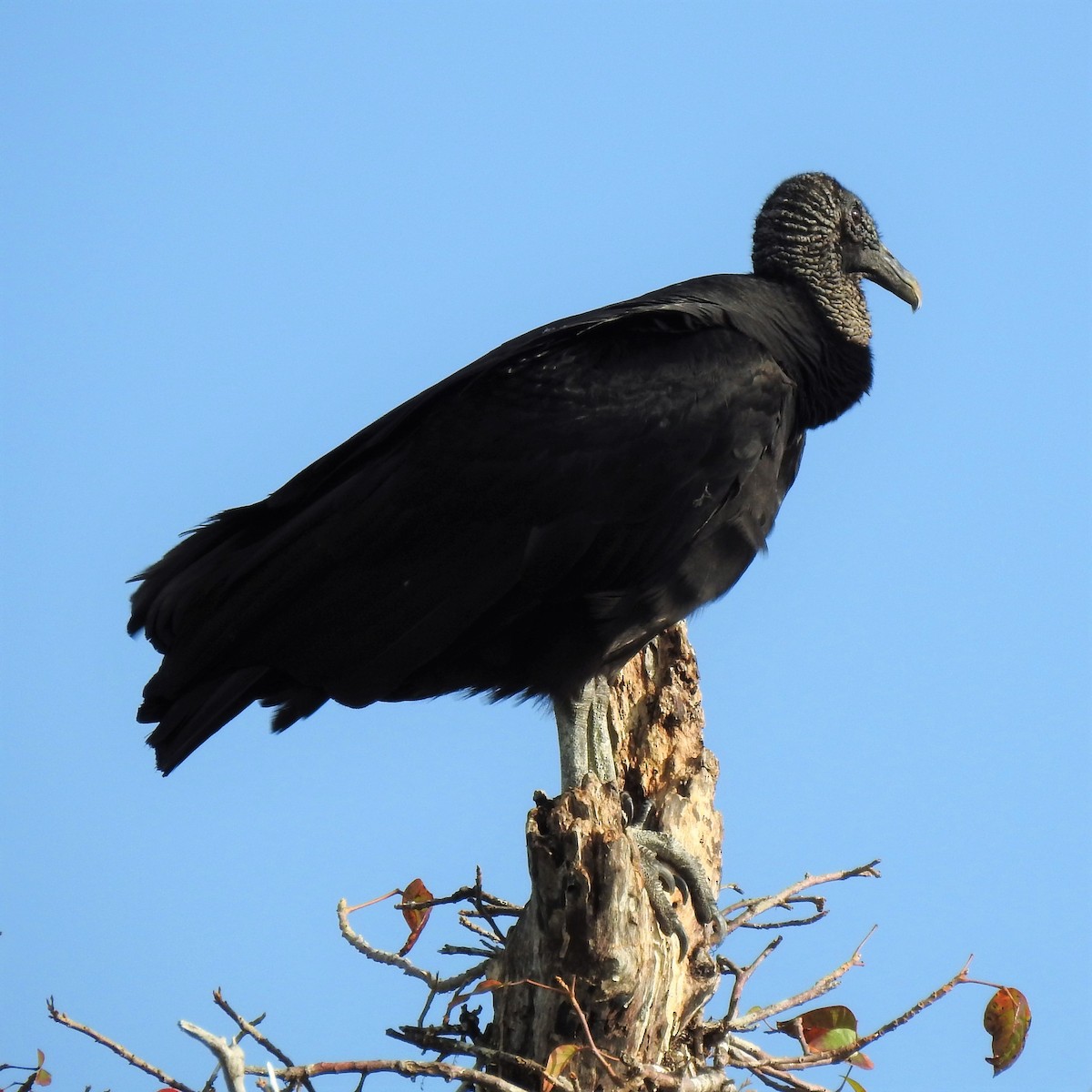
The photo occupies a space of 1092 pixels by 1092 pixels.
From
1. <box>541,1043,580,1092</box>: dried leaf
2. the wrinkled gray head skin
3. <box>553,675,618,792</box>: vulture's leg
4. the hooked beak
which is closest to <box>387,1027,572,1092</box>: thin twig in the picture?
<box>541,1043,580,1092</box>: dried leaf

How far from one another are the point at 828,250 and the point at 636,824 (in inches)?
81.5

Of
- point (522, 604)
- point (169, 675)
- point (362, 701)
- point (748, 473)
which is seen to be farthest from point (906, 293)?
point (169, 675)

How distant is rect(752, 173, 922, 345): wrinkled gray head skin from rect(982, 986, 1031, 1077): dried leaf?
7.07 feet

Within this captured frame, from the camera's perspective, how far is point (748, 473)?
407 centimetres

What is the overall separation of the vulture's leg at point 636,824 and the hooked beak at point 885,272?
1.79 m

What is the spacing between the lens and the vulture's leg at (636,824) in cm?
376

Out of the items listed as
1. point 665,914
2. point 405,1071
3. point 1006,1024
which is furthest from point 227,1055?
point 1006,1024

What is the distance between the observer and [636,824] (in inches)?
168

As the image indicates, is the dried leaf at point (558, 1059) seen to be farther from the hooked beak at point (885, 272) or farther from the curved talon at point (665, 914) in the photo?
the hooked beak at point (885, 272)

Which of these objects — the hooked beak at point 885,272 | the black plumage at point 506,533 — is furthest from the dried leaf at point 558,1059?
the hooked beak at point 885,272

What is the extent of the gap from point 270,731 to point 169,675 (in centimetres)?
36

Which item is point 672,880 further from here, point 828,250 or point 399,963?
point 828,250

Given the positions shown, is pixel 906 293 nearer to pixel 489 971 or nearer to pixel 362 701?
pixel 362 701

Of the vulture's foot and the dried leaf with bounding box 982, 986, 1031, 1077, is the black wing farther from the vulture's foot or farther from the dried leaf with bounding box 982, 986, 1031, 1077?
the dried leaf with bounding box 982, 986, 1031, 1077
